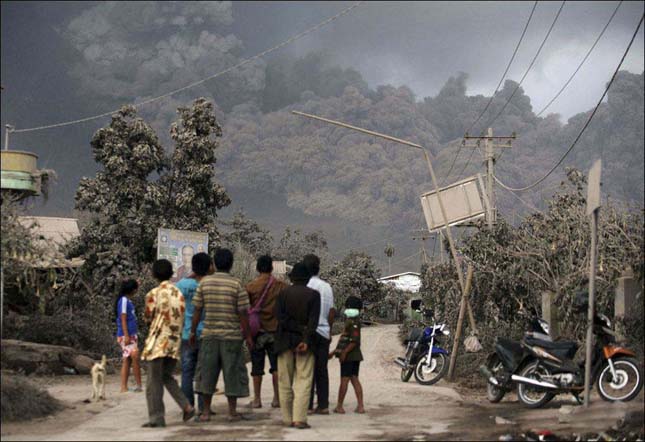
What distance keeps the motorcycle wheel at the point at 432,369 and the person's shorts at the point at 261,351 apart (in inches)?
206

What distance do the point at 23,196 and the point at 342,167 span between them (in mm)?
165836

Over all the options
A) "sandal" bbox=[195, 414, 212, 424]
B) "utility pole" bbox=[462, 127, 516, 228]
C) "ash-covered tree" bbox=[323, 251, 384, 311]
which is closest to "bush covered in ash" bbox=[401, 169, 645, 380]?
"sandal" bbox=[195, 414, 212, 424]

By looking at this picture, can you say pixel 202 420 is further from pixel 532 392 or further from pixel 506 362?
pixel 532 392

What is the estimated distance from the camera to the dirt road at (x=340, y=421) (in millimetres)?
9570

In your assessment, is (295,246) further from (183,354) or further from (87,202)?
(183,354)

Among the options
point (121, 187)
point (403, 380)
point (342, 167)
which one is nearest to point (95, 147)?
point (121, 187)

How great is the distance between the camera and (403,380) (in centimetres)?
1678

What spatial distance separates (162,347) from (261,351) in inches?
68.2

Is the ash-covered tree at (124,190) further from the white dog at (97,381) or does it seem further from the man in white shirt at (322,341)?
the man in white shirt at (322,341)

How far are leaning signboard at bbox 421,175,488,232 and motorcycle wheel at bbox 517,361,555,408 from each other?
12459mm

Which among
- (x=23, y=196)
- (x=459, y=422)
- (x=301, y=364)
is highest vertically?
(x=23, y=196)

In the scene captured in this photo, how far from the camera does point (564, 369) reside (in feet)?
38.6

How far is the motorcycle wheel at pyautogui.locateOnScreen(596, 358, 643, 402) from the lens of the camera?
1086 cm

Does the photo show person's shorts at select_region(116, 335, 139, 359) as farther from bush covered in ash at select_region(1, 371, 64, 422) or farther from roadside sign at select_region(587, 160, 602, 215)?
roadside sign at select_region(587, 160, 602, 215)
